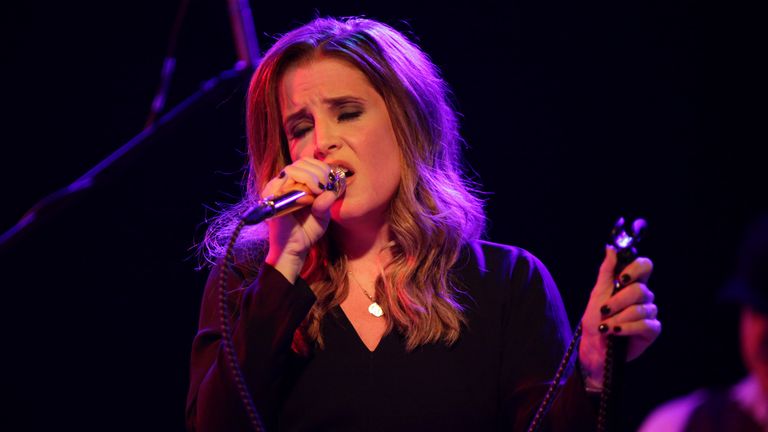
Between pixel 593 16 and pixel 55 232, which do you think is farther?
pixel 55 232

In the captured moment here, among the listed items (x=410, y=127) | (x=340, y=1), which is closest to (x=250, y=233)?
(x=410, y=127)

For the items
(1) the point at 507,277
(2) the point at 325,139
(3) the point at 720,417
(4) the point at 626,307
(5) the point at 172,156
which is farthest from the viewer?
(5) the point at 172,156

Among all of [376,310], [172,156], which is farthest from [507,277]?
[172,156]

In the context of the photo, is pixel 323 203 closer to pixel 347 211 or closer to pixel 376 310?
pixel 347 211

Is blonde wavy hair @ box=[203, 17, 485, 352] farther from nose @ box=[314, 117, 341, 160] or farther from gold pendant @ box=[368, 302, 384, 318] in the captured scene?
nose @ box=[314, 117, 341, 160]

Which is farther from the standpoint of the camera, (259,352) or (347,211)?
(347,211)

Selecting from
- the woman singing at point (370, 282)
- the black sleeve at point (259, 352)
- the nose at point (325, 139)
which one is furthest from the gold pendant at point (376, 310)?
the nose at point (325, 139)

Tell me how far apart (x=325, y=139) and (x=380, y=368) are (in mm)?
520

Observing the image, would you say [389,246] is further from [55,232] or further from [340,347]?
[55,232]

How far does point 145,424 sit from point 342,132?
1.49 metres

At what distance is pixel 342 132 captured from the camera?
1.71 meters

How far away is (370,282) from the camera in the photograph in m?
1.83

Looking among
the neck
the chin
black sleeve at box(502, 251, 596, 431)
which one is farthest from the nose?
black sleeve at box(502, 251, 596, 431)

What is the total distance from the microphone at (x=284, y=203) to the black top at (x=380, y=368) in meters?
0.16
